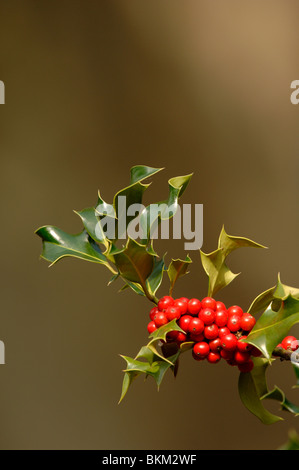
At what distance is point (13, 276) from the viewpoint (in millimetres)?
1903

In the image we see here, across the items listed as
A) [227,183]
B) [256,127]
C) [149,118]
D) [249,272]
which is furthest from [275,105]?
[249,272]

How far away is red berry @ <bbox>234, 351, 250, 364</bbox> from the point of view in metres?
0.49

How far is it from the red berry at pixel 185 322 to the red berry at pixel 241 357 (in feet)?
0.17

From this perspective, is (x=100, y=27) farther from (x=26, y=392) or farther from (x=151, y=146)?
(x=26, y=392)

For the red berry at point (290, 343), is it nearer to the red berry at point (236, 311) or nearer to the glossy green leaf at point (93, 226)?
the red berry at point (236, 311)

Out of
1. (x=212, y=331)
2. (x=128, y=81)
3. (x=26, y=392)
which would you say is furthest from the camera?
(x=128, y=81)

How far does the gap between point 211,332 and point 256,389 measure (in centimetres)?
7

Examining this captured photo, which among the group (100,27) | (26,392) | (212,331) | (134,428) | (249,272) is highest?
(100,27)

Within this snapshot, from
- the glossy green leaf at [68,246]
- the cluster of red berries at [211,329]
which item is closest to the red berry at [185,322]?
the cluster of red berries at [211,329]

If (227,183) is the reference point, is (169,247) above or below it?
below

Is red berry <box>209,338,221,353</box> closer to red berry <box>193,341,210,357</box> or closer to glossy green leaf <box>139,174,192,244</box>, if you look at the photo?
red berry <box>193,341,210,357</box>

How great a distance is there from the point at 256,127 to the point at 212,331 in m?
1.70

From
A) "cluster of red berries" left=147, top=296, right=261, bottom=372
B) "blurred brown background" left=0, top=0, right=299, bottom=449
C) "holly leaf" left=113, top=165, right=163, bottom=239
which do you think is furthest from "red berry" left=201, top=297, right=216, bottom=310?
"blurred brown background" left=0, top=0, right=299, bottom=449

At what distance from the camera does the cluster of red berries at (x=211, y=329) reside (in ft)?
1.62
